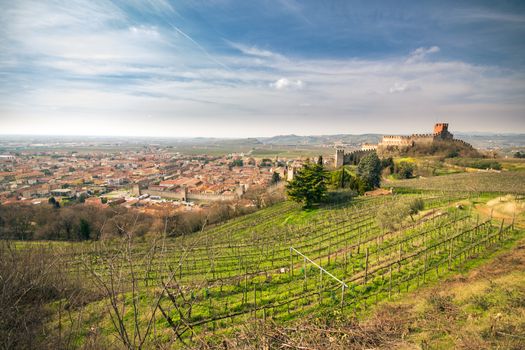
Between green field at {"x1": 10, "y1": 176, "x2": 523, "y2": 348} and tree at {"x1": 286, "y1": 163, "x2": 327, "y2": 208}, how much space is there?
433 centimetres

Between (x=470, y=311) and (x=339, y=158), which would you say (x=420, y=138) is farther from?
(x=470, y=311)

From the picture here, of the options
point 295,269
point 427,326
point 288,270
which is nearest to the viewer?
point 427,326

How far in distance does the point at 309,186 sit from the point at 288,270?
15.2 meters

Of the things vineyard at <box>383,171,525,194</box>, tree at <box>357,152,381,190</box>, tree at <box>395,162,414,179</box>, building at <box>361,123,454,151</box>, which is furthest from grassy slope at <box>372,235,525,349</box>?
building at <box>361,123,454,151</box>

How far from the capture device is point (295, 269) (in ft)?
42.5

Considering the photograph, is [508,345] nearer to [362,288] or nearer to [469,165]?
[362,288]

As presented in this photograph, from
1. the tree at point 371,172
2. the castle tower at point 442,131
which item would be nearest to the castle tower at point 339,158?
the tree at point 371,172

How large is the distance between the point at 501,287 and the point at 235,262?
38.2 feet

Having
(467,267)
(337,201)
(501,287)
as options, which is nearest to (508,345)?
(501,287)

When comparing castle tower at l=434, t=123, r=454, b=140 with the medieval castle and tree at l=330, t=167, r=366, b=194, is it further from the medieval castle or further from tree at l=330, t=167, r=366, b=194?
tree at l=330, t=167, r=366, b=194

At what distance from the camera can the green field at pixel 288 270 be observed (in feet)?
20.2

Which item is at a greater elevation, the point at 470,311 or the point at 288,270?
the point at 470,311

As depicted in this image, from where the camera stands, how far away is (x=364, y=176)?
106ft

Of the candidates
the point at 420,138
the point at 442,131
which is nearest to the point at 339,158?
the point at 420,138
